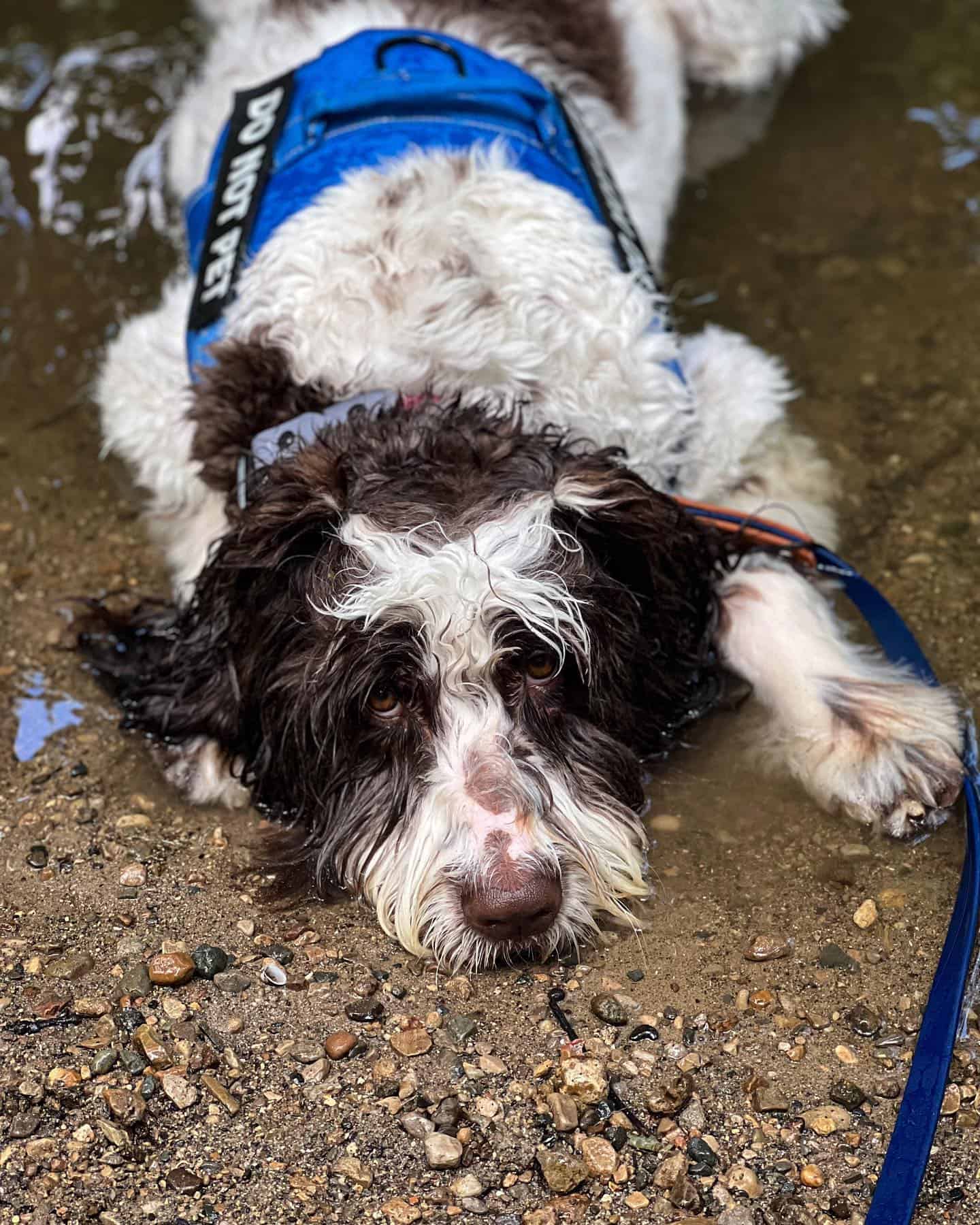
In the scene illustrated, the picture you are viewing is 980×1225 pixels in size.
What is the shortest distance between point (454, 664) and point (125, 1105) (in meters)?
1.08

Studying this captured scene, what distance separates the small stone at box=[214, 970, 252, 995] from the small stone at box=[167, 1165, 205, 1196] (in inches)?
17.1

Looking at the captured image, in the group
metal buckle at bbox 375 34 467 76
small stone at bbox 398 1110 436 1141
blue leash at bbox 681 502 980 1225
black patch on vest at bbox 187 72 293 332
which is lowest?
small stone at bbox 398 1110 436 1141

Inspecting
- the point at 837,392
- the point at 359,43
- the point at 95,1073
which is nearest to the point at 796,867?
the point at 95,1073

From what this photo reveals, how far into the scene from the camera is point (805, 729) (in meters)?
3.49

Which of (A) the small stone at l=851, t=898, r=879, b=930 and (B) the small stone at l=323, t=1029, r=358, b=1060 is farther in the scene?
(A) the small stone at l=851, t=898, r=879, b=930

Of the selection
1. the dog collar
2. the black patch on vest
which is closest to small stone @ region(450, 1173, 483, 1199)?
the dog collar

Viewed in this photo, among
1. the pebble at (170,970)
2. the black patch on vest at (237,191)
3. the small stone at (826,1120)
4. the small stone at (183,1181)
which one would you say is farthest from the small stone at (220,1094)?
the black patch on vest at (237,191)

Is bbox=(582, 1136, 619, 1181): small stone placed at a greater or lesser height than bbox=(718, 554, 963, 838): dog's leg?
lesser

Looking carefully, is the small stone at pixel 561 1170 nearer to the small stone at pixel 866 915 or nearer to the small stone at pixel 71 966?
the small stone at pixel 866 915

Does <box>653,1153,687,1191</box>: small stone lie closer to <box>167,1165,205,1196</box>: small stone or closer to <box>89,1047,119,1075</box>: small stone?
<box>167,1165,205,1196</box>: small stone

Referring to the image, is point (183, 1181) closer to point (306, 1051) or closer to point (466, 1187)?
point (306, 1051)

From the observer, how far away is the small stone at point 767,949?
307 centimetres

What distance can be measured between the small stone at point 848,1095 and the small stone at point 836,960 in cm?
29

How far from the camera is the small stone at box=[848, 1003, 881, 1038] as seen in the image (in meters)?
2.89
